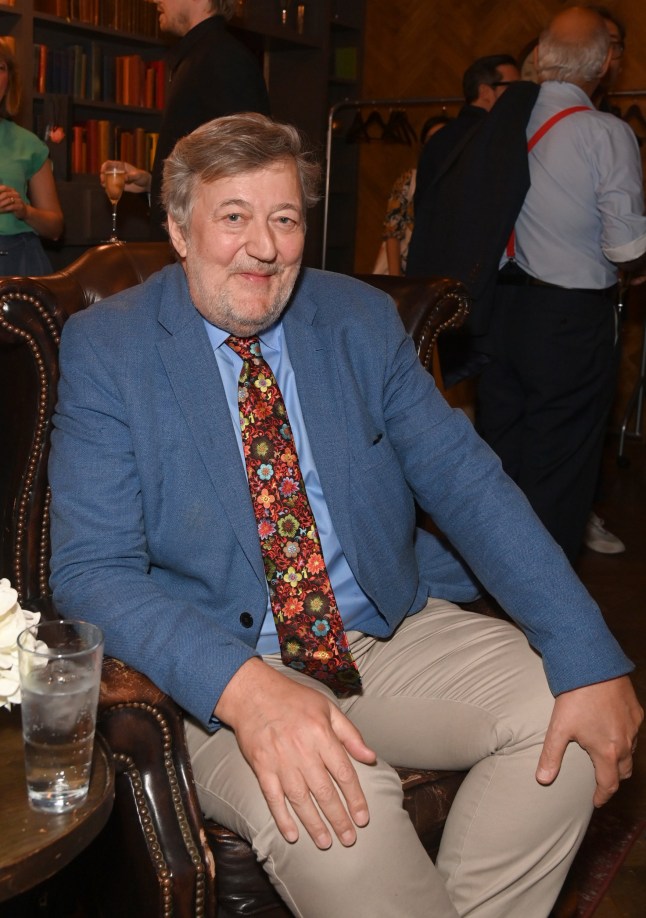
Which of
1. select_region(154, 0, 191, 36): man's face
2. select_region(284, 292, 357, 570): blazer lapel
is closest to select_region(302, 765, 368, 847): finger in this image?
select_region(284, 292, 357, 570): blazer lapel

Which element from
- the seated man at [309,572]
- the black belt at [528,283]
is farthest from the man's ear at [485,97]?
the seated man at [309,572]

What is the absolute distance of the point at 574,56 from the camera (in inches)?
113

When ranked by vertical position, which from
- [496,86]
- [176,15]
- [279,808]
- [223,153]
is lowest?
[279,808]

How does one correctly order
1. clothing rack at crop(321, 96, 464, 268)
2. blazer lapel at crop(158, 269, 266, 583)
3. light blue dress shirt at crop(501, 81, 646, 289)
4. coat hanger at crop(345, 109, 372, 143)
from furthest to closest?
coat hanger at crop(345, 109, 372, 143) < clothing rack at crop(321, 96, 464, 268) < light blue dress shirt at crop(501, 81, 646, 289) < blazer lapel at crop(158, 269, 266, 583)

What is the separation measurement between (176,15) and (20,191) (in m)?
0.87

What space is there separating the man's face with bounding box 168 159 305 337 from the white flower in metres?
0.64

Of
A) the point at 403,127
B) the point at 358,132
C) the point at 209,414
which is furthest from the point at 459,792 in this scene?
the point at 358,132

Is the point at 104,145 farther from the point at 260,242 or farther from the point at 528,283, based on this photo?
the point at 260,242

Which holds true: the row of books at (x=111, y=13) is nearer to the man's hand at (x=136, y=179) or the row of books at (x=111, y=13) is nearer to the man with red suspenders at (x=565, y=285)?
the man's hand at (x=136, y=179)

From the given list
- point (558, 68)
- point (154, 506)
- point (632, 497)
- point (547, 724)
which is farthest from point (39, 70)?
point (547, 724)

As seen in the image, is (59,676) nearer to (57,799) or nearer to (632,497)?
(57,799)

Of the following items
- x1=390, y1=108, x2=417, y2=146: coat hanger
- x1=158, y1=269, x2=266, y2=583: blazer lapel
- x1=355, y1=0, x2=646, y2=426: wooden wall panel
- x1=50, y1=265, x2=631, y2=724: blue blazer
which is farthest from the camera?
x1=390, y1=108, x2=417, y2=146: coat hanger

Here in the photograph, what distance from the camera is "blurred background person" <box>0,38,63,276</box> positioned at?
3.27m

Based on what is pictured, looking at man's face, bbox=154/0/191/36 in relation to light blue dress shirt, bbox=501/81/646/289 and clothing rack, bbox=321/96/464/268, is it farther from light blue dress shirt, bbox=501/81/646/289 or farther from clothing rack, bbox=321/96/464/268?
clothing rack, bbox=321/96/464/268
